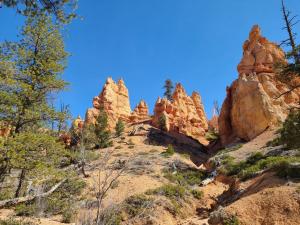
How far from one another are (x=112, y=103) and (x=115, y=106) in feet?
3.84

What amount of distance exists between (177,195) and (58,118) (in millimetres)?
11404

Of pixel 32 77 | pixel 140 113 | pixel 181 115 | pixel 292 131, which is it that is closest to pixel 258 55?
pixel 181 115

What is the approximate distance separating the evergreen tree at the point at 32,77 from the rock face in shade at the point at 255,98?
79.4 ft

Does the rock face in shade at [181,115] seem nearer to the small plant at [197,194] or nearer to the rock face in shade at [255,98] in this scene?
the rock face in shade at [255,98]

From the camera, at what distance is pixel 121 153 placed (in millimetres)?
37625

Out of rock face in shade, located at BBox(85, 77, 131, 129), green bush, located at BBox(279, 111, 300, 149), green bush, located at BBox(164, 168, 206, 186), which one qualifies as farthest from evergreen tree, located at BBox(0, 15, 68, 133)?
rock face in shade, located at BBox(85, 77, 131, 129)

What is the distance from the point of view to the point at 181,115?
63656 mm

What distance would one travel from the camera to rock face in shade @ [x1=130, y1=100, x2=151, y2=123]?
6699 centimetres

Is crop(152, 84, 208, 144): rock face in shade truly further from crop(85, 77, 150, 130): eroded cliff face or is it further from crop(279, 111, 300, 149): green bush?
crop(279, 111, 300, 149): green bush

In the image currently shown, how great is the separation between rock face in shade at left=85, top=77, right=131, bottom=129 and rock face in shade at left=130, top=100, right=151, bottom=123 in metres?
1.44

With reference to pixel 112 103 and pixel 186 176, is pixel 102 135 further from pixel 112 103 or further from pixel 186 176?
pixel 112 103

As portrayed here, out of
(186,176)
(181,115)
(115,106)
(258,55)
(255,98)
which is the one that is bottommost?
(186,176)

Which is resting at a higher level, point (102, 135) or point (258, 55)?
point (258, 55)

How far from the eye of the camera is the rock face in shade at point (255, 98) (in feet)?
113
